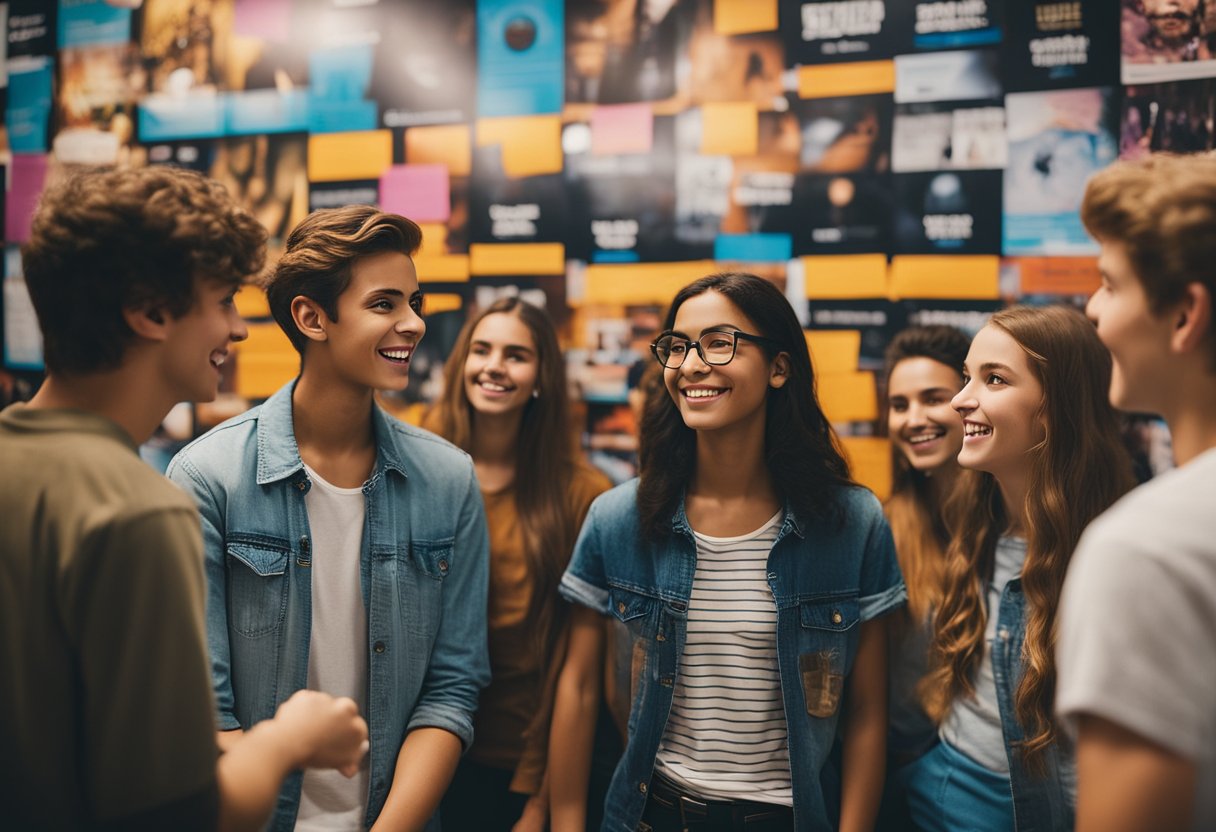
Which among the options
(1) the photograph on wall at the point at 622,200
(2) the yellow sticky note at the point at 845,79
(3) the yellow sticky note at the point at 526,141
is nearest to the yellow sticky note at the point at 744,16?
(2) the yellow sticky note at the point at 845,79

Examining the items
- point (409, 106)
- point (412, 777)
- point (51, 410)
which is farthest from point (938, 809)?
point (409, 106)

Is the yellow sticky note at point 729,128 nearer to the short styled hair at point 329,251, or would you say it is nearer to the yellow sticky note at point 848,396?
the yellow sticky note at point 848,396

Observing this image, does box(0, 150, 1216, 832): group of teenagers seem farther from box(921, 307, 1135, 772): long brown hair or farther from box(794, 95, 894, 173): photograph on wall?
box(794, 95, 894, 173): photograph on wall

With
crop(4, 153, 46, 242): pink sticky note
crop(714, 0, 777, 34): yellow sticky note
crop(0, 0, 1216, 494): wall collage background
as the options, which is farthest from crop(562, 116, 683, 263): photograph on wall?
crop(4, 153, 46, 242): pink sticky note

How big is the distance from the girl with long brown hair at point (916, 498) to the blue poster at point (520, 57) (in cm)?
133

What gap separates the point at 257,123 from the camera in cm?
330

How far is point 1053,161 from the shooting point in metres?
2.54

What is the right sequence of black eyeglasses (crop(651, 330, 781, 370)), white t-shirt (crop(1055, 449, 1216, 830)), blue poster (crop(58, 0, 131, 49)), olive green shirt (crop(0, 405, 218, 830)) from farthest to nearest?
blue poster (crop(58, 0, 131, 49)) → black eyeglasses (crop(651, 330, 781, 370)) → olive green shirt (crop(0, 405, 218, 830)) → white t-shirt (crop(1055, 449, 1216, 830))

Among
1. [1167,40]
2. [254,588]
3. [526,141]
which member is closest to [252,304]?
[526,141]

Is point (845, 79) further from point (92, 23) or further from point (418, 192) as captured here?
point (92, 23)

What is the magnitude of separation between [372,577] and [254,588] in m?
0.23

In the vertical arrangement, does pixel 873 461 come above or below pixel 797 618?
above

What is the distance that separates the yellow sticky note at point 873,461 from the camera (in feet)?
8.95

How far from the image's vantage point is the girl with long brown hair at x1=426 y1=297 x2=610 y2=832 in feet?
7.88
